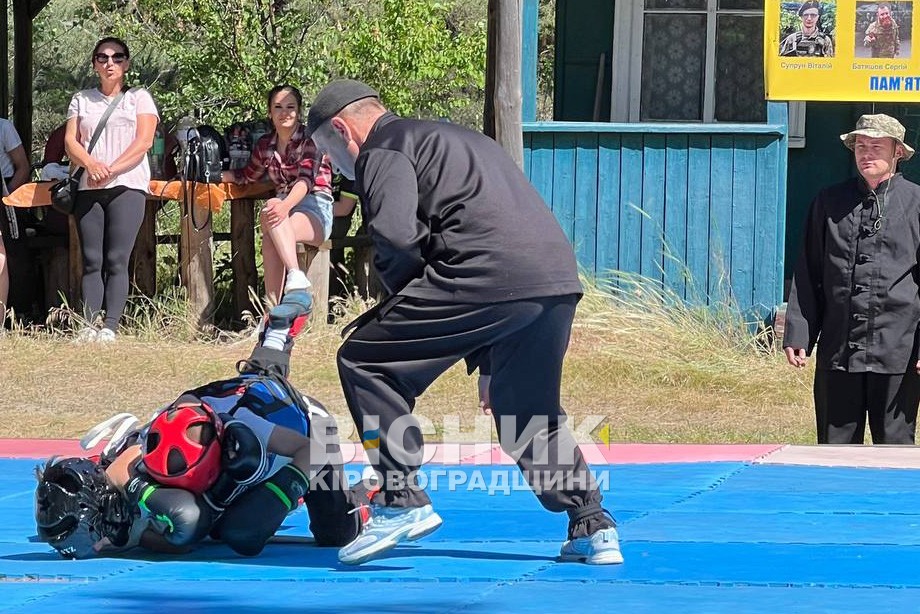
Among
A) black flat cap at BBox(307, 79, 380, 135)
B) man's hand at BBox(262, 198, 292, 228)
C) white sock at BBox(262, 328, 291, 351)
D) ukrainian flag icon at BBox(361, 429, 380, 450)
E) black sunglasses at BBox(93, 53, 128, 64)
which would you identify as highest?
black sunglasses at BBox(93, 53, 128, 64)

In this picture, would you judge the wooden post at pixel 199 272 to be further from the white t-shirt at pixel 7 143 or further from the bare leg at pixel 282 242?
the white t-shirt at pixel 7 143

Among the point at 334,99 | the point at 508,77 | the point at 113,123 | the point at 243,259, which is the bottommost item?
the point at 243,259

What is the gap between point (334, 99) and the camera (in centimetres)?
500

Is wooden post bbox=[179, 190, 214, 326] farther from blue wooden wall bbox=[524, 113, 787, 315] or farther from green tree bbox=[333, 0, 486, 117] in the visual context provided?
green tree bbox=[333, 0, 486, 117]

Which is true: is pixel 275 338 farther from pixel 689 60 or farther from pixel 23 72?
pixel 23 72

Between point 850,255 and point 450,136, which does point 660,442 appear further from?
point 450,136

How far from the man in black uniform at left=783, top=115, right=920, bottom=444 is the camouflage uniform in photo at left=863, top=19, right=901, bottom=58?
13.3 feet

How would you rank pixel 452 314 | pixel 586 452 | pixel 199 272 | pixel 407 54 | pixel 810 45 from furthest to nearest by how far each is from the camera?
pixel 407 54 → pixel 199 272 → pixel 810 45 → pixel 586 452 → pixel 452 314

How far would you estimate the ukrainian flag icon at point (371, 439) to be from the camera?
4891 mm

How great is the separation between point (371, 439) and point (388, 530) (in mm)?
301

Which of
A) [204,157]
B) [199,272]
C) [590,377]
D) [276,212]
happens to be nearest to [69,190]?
[204,157]

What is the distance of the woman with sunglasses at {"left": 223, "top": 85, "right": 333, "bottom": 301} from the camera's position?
1022cm

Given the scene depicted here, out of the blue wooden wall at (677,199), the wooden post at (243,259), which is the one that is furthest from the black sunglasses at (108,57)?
the blue wooden wall at (677,199)

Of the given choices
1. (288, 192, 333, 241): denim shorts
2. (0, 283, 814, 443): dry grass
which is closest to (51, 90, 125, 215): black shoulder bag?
(0, 283, 814, 443): dry grass
